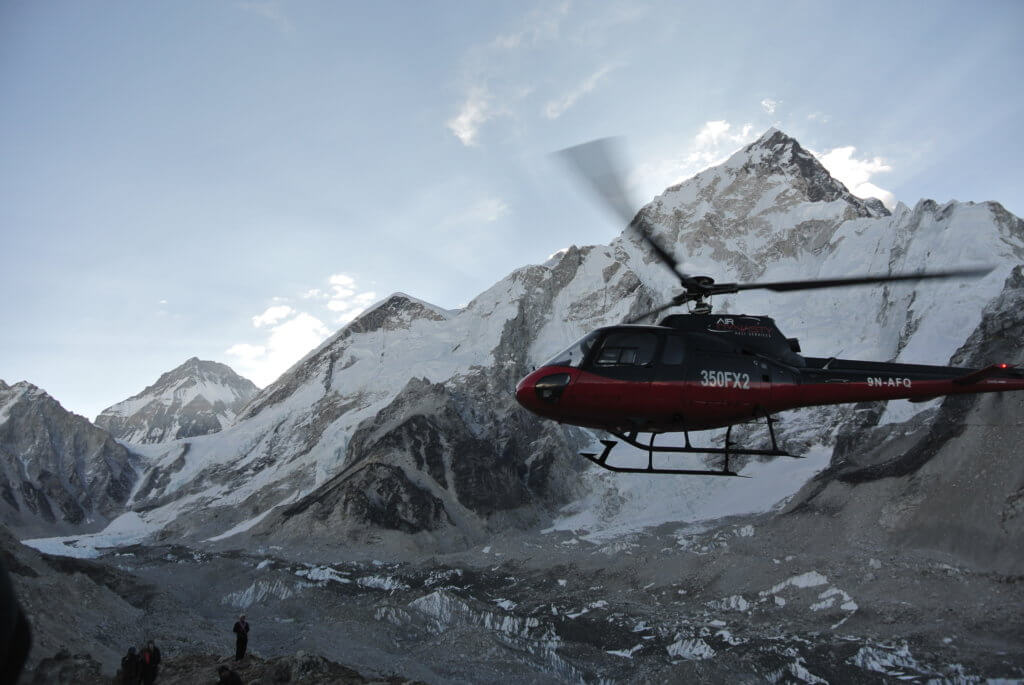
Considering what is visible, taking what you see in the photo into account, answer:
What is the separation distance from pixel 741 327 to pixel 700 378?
2.01 m

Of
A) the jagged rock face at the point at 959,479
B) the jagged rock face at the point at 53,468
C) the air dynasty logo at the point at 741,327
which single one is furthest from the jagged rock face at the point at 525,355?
the air dynasty logo at the point at 741,327

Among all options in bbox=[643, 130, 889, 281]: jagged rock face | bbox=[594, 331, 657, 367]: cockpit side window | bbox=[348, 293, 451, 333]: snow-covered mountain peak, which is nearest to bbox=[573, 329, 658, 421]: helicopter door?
bbox=[594, 331, 657, 367]: cockpit side window

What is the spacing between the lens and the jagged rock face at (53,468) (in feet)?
402

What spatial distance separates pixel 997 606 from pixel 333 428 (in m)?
108

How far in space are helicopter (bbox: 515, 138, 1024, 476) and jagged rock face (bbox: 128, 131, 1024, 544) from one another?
245 ft

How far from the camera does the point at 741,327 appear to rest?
1625 cm

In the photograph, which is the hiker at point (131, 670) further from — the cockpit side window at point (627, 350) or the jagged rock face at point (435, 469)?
the jagged rock face at point (435, 469)

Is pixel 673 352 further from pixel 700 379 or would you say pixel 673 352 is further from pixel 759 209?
pixel 759 209

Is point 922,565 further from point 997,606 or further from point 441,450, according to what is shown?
point 441,450

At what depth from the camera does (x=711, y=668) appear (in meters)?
31.6

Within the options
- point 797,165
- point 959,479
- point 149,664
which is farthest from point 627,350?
point 797,165

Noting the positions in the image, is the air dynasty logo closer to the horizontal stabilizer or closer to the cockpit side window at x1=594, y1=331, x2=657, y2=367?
the cockpit side window at x1=594, y1=331, x2=657, y2=367

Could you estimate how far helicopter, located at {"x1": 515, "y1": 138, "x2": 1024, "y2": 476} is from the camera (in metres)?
15.1

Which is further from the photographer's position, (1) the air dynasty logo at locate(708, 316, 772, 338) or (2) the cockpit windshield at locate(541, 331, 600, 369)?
(1) the air dynasty logo at locate(708, 316, 772, 338)
